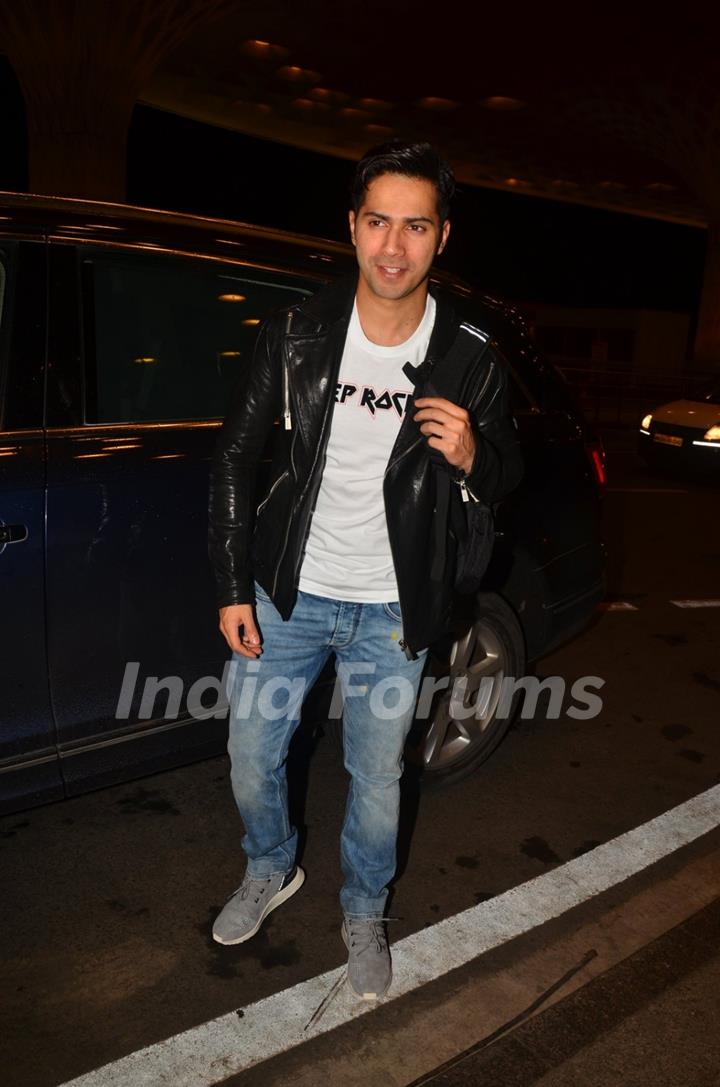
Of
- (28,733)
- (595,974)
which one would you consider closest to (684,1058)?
(595,974)

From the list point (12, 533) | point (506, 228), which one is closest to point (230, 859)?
point (12, 533)

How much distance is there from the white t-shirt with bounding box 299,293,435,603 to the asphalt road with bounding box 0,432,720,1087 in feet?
3.48

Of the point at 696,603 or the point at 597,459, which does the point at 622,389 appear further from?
the point at 597,459

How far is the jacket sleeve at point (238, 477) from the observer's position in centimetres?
227

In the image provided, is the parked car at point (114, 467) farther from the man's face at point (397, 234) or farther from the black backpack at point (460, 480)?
the man's face at point (397, 234)

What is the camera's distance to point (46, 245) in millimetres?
2594

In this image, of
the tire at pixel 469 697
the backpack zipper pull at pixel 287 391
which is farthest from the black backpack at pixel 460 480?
the tire at pixel 469 697

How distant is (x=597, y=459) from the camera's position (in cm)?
396

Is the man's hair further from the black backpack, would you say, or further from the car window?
the car window

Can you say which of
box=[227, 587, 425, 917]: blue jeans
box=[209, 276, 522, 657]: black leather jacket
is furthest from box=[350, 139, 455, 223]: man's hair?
box=[227, 587, 425, 917]: blue jeans

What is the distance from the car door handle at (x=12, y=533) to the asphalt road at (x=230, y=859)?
1.08m

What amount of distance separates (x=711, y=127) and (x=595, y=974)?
23.7m

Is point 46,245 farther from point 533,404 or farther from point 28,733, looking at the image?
point 533,404

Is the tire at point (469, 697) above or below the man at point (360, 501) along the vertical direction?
below
